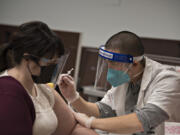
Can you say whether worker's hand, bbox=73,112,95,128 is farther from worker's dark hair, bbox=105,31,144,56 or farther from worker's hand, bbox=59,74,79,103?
worker's dark hair, bbox=105,31,144,56

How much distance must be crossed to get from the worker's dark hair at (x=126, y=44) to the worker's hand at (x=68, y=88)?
0.40 meters

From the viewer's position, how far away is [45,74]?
1.32 metres

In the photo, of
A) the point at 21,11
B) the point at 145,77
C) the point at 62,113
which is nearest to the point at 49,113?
the point at 62,113

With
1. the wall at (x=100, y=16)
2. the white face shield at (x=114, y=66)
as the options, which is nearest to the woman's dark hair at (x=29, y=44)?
the white face shield at (x=114, y=66)

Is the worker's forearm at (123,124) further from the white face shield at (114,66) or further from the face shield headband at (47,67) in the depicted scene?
the face shield headband at (47,67)

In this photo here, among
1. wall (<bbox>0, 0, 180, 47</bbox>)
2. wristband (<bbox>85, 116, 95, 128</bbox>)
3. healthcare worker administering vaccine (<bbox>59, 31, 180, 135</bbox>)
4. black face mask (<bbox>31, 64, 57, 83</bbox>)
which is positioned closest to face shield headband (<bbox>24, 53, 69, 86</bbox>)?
black face mask (<bbox>31, 64, 57, 83</bbox>)

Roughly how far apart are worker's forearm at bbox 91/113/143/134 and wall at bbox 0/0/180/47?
3010mm

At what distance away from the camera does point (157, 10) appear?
4230 millimetres

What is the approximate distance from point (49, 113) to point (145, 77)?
0.76 metres

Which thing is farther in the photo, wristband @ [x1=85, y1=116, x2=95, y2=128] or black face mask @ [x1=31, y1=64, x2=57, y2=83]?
wristband @ [x1=85, y1=116, x2=95, y2=128]

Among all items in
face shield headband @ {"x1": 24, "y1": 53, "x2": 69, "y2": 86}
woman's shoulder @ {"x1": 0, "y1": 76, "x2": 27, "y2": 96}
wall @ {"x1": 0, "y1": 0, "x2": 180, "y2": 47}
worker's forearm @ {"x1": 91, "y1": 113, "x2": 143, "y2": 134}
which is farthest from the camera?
wall @ {"x1": 0, "y1": 0, "x2": 180, "y2": 47}

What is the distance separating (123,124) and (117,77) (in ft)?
1.24

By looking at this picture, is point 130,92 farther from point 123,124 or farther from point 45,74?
point 45,74

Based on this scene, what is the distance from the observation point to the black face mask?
50.8 inches
